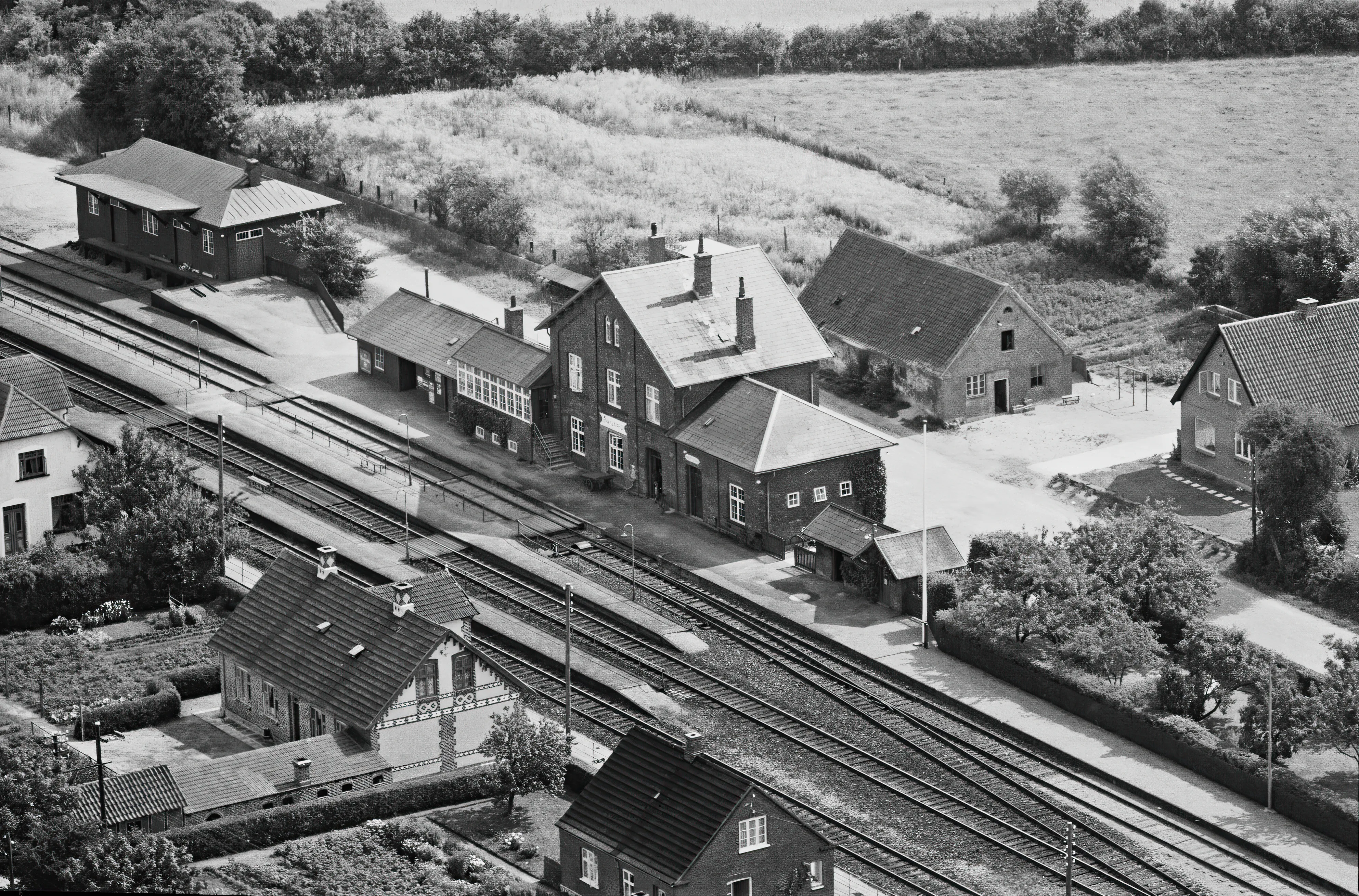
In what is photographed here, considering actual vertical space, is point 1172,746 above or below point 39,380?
below

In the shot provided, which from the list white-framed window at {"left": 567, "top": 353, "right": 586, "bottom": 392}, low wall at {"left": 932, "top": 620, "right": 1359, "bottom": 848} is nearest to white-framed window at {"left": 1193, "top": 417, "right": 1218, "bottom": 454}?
low wall at {"left": 932, "top": 620, "right": 1359, "bottom": 848}

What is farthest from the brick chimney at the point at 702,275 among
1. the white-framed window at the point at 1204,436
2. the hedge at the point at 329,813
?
the hedge at the point at 329,813

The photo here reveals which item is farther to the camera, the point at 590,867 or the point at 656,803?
the point at 590,867

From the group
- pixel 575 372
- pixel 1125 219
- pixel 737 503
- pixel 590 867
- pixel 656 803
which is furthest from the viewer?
pixel 1125 219

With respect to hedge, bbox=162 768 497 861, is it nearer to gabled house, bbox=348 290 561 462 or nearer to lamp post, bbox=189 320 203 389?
gabled house, bbox=348 290 561 462

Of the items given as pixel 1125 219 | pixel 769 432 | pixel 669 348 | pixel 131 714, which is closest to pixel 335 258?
pixel 669 348

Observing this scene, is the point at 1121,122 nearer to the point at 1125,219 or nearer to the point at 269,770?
the point at 1125,219
